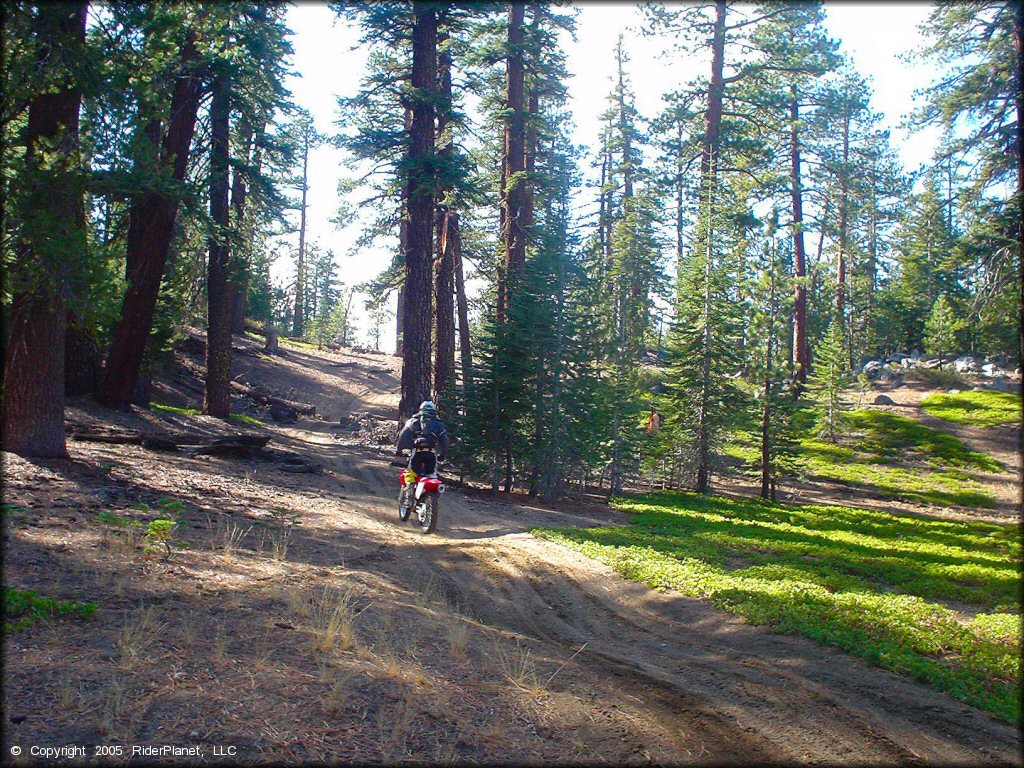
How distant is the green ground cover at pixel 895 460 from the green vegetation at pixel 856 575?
16.4 feet

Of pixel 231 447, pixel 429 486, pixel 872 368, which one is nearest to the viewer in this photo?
pixel 429 486

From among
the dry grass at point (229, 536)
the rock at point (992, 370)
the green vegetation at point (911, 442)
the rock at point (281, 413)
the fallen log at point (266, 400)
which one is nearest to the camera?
the dry grass at point (229, 536)

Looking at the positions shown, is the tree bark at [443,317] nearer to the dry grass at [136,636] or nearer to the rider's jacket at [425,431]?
the rider's jacket at [425,431]

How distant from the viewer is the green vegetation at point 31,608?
5.16 metres

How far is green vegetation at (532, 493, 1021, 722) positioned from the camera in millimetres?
6477

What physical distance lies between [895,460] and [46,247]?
31.7 metres

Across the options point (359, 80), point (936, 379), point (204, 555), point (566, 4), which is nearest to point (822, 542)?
point (204, 555)

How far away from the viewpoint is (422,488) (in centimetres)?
1171

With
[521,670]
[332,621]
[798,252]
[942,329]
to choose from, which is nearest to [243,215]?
[332,621]

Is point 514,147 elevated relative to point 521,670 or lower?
elevated

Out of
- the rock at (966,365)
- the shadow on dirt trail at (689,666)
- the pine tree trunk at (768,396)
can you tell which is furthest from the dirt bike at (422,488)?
the rock at (966,365)

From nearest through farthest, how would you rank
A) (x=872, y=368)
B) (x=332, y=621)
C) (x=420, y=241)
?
(x=332, y=621) → (x=420, y=241) → (x=872, y=368)

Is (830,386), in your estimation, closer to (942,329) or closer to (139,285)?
(942,329)

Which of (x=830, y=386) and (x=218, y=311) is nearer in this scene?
(x=218, y=311)
